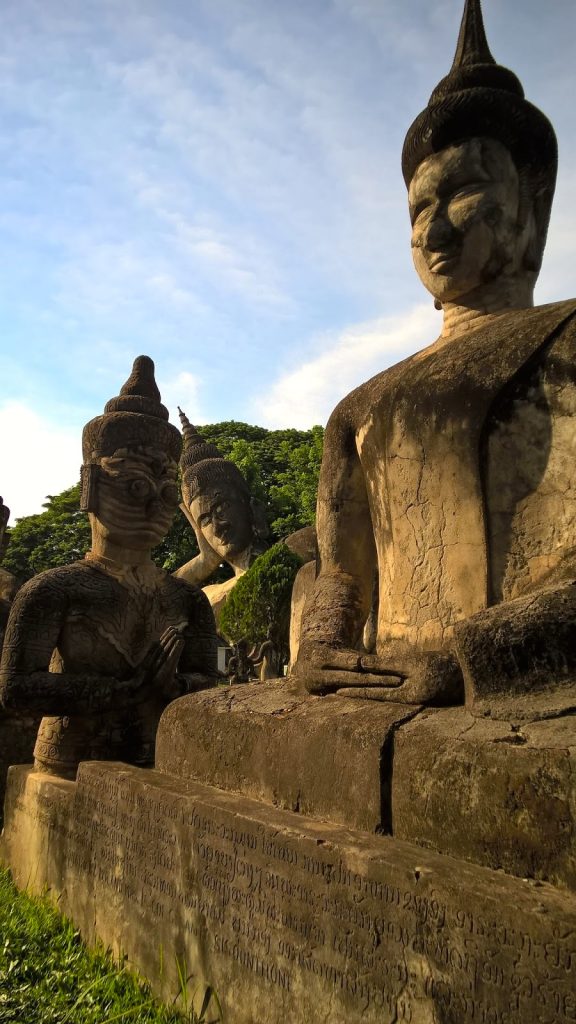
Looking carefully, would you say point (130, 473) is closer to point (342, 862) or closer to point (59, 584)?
point (59, 584)

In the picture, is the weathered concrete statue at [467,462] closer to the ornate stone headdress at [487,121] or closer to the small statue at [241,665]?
the ornate stone headdress at [487,121]

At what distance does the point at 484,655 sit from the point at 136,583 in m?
2.80

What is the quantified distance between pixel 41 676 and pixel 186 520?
81.0ft

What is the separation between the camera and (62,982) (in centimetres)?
276

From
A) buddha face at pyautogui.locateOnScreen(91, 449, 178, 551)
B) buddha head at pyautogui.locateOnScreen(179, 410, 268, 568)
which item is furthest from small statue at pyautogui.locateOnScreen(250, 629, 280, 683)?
buddha face at pyautogui.locateOnScreen(91, 449, 178, 551)

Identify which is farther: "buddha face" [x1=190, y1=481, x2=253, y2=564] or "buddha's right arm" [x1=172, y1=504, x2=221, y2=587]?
"buddha's right arm" [x1=172, y1=504, x2=221, y2=587]

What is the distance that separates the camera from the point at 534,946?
1.52m

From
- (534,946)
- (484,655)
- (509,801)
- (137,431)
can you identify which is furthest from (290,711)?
(137,431)

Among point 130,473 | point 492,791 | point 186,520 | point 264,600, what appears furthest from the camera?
point 186,520

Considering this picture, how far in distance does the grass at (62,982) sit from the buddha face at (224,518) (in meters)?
→ 18.1

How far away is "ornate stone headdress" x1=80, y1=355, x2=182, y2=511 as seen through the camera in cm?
464

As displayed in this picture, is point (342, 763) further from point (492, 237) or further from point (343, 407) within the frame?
point (492, 237)

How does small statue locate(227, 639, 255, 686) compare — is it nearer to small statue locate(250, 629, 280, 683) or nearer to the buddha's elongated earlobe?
small statue locate(250, 629, 280, 683)

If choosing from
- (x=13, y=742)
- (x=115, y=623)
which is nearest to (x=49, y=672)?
→ (x=115, y=623)
